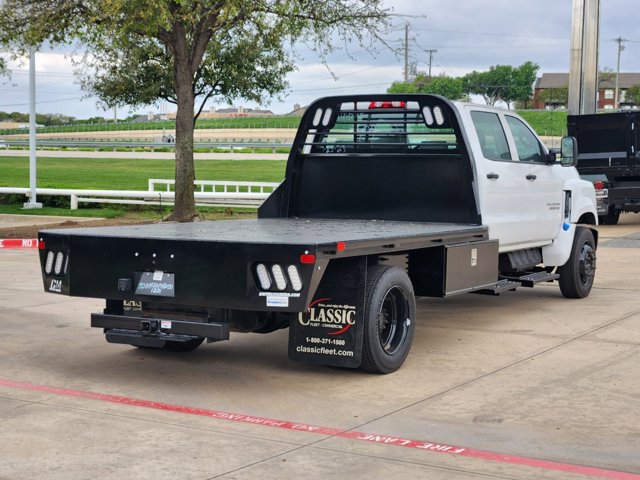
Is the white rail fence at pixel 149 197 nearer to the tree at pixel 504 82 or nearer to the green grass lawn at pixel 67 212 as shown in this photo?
the green grass lawn at pixel 67 212

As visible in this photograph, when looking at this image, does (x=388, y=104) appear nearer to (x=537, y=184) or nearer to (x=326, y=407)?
(x=537, y=184)

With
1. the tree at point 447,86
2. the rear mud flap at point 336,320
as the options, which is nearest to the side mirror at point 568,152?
the rear mud flap at point 336,320

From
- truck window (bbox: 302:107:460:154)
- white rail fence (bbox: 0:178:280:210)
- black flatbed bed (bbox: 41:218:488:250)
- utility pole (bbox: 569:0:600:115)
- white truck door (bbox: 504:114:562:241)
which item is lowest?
white rail fence (bbox: 0:178:280:210)

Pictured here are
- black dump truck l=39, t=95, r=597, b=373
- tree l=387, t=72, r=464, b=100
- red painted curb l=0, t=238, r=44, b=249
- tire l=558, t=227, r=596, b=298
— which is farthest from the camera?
tree l=387, t=72, r=464, b=100

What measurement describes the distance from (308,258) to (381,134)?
11.6 ft

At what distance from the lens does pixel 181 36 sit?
862 inches

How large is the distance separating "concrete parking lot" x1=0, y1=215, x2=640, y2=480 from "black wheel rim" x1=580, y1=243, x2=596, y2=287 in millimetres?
1370

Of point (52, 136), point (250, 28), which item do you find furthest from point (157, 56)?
point (52, 136)

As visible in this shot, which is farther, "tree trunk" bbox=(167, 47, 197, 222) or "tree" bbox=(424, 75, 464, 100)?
"tree" bbox=(424, 75, 464, 100)

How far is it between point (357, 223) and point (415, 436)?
3.60 meters

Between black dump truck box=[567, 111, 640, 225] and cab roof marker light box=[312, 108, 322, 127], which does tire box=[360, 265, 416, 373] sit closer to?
cab roof marker light box=[312, 108, 322, 127]

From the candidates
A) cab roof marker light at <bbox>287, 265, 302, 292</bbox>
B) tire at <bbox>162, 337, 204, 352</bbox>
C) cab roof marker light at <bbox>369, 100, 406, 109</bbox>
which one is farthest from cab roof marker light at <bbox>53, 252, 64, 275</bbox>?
cab roof marker light at <bbox>369, 100, 406, 109</bbox>

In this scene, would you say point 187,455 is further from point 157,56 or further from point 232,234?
point 157,56

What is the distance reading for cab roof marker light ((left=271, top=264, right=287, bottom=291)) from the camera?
23.4ft
